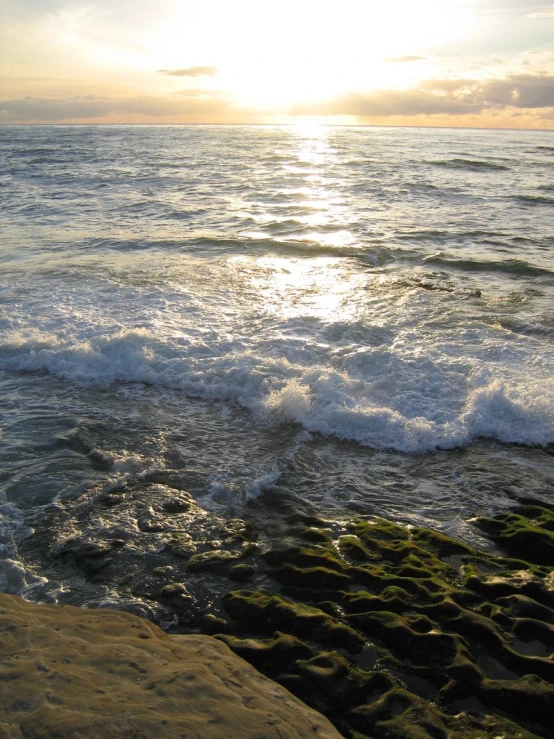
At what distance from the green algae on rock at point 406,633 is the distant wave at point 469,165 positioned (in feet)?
115

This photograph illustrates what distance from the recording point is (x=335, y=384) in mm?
9055

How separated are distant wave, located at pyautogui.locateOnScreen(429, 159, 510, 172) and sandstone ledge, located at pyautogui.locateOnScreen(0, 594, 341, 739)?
3698 centimetres

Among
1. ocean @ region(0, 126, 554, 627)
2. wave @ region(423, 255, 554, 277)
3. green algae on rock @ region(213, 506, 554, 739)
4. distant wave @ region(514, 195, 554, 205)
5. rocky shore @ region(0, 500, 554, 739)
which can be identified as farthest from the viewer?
distant wave @ region(514, 195, 554, 205)

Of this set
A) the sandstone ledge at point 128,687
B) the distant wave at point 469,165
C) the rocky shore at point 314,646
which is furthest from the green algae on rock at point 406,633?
the distant wave at point 469,165

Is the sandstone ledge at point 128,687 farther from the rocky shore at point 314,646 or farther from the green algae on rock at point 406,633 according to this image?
the green algae on rock at point 406,633

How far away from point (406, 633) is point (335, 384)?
496cm

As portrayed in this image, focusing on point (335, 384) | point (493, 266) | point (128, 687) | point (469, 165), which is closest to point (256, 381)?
point (335, 384)

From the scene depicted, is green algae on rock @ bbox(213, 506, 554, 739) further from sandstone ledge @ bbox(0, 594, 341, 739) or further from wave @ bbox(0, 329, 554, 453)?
wave @ bbox(0, 329, 554, 453)

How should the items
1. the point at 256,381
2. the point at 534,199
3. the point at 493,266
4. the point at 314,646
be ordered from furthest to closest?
1. the point at 534,199
2. the point at 493,266
3. the point at 256,381
4. the point at 314,646

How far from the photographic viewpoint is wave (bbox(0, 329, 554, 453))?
26.4 feet

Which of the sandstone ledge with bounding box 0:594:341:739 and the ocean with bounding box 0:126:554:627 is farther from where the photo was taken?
the ocean with bounding box 0:126:554:627

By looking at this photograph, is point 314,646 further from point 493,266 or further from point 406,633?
point 493,266

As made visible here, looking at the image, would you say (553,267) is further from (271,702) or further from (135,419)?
(271,702)

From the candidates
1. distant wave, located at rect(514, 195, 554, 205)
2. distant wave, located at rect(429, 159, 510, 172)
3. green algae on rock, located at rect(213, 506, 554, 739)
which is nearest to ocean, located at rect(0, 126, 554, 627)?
green algae on rock, located at rect(213, 506, 554, 739)
